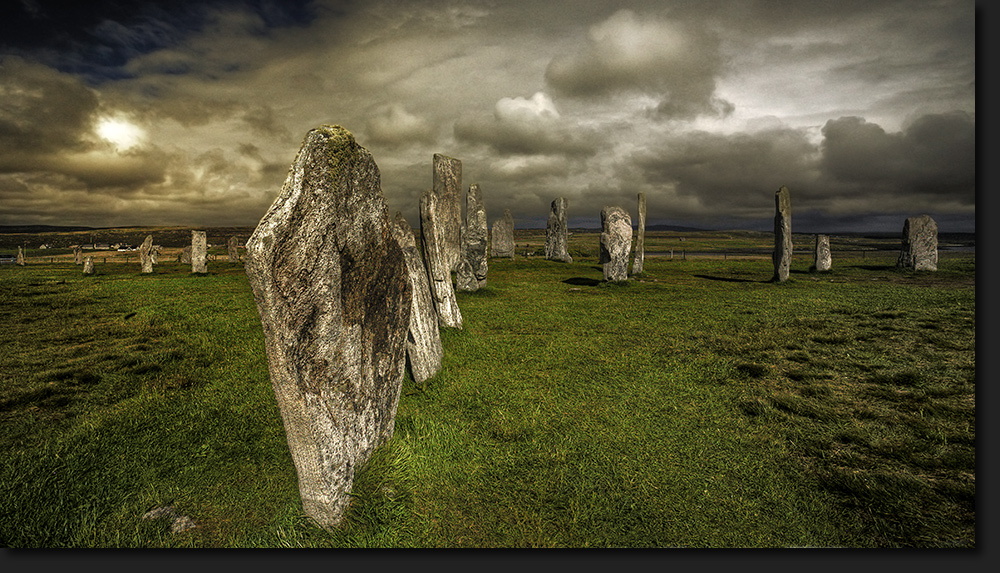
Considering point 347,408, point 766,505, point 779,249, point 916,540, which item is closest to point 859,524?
point 916,540

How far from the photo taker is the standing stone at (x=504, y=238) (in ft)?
107

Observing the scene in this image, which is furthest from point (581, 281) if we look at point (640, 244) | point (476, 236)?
point (476, 236)

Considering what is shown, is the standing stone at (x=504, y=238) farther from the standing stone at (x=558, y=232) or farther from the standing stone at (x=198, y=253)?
the standing stone at (x=198, y=253)

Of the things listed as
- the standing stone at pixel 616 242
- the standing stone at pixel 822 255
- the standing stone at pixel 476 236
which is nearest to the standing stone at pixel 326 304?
the standing stone at pixel 476 236

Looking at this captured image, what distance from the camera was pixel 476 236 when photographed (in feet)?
62.8

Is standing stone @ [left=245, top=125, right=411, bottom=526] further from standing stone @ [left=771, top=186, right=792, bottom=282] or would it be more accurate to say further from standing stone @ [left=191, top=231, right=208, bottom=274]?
standing stone @ [left=191, top=231, right=208, bottom=274]

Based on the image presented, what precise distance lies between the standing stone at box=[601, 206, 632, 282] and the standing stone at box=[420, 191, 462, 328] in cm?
914

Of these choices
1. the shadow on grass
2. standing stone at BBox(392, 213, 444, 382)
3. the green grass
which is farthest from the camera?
the shadow on grass

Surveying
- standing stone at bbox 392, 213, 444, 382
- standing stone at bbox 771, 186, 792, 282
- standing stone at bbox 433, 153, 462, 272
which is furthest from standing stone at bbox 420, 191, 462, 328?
standing stone at bbox 771, 186, 792, 282

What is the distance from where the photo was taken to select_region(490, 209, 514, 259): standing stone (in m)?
32.5

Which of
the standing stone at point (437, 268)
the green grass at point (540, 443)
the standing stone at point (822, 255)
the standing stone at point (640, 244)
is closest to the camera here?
the green grass at point (540, 443)

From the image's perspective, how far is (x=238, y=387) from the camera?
21.2 ft

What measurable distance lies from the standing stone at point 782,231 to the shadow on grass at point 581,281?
8145 mm

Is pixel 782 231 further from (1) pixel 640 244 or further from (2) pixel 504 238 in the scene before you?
(2) pixel 504 238
